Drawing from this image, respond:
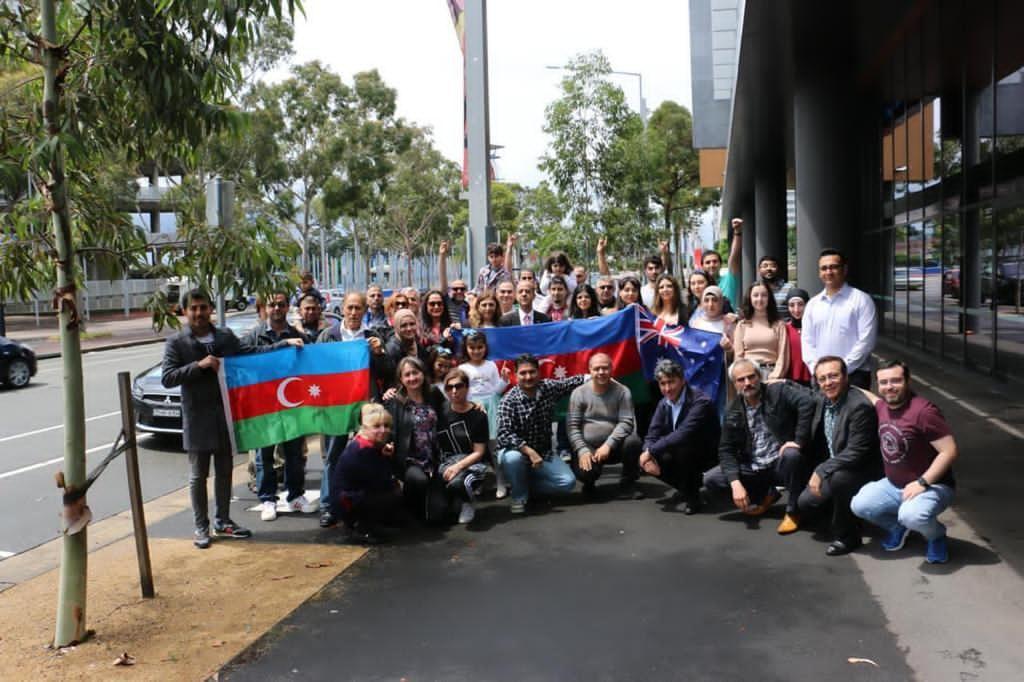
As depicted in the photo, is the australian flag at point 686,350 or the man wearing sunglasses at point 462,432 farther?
the australian flag at point 686,350

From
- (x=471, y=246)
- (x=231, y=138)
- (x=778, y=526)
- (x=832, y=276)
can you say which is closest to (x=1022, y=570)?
(x=778, y=526)

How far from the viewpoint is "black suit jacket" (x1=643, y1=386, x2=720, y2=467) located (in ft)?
24.9

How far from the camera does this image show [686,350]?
8.91 meters

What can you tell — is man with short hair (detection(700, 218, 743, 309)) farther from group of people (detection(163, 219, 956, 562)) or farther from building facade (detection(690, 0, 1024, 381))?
building facade (detection(690, 0, 1024, 381))

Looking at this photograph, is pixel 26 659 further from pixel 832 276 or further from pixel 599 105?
pixel 599 105

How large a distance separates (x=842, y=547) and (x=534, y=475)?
8.79ft

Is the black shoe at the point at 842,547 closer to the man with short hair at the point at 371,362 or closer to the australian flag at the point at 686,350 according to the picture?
the australian flag at the point at 686,350

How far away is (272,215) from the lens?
234 inches

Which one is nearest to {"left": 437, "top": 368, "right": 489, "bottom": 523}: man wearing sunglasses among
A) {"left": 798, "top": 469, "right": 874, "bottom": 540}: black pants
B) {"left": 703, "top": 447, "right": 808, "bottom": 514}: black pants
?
{"left": 703, "top": 447, "right": 808, "bottom": 514}: black pants

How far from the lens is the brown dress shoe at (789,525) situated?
6.97m

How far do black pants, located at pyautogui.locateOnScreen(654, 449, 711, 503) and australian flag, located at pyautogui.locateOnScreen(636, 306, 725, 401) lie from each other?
1.12m

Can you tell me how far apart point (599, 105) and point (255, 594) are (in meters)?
18.6

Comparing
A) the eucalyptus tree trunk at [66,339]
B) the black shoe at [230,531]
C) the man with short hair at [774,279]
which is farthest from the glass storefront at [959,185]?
the eucalyptus tree trunk at [66,339]

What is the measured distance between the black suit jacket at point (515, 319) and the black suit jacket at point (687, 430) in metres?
2.14
